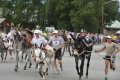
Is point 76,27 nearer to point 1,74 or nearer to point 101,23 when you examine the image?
point 101,23

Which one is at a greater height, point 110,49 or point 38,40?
point 38,40

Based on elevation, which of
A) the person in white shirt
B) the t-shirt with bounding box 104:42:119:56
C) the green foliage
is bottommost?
the green foliage

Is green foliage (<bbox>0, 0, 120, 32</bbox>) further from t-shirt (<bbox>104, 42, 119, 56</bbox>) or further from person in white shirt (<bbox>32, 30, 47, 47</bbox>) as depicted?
t-shirt (<bbox>104, 42, 119, 56</bbox>)

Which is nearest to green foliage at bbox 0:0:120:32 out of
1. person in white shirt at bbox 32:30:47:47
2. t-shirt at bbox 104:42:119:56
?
person in white shirt at bbox 32:30:47:47

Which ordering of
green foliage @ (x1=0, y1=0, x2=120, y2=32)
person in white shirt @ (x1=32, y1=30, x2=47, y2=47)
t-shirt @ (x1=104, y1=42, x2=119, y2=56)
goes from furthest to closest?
green foliage @ (x1=0, y1=0, x2=120, y2=32) < person in white shirt @ (x1=32, y1=30, x2=47, y2=47) < t-shirt @ (x1=104, y1=42, x2=119, y2=56)

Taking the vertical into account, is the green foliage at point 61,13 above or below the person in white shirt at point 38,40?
below

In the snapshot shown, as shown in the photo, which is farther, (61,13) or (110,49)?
(61,13)

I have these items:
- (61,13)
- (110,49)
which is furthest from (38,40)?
(61,13)

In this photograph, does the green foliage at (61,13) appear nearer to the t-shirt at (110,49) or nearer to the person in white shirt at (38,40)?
the person in white shirt at (38,40)

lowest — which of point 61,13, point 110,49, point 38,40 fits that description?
point 61,13

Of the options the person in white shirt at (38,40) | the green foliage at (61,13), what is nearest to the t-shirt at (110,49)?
the person in white shirt at (38,40)

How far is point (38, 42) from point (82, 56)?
1.69 metres

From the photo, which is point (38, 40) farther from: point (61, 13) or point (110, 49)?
point (61, 13)

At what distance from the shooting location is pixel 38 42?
17.2 metres
